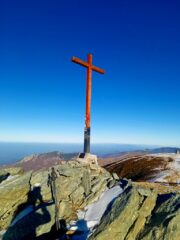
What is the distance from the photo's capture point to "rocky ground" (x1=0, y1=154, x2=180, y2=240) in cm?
1184

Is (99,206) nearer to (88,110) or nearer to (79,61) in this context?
(88,110)

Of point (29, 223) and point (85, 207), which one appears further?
point (85, 207)

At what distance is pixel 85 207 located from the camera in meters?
16.5

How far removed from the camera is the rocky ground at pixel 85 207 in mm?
11838

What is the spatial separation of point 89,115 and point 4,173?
28.3 ft

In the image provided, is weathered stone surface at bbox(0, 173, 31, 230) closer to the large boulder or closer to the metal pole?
the large boulder

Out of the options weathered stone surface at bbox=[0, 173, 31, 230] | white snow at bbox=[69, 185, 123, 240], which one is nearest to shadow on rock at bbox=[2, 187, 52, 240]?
weathered stone surface at bbox=[0, 173, 31, 230]

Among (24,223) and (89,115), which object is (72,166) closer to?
(89,115)

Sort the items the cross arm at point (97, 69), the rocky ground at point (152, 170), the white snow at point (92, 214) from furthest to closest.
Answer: the rocky ground at point (152, 170) < the cross arm at point (97, 69) < the white snow at point (92, 214)

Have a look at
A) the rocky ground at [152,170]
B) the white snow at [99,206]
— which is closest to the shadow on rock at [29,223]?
the white snow at [99,206]

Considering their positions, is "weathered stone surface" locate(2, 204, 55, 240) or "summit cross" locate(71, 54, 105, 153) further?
"summit cross" locate(71, 54, 105, 153)

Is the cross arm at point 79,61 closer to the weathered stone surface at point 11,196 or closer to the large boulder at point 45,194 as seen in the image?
the large boulder at point 45,194

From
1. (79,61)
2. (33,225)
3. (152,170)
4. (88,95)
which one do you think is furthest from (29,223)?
(152,170)

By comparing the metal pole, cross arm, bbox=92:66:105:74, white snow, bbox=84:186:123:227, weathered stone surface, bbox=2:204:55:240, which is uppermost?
cross arm, bbox=92:66:105:74
